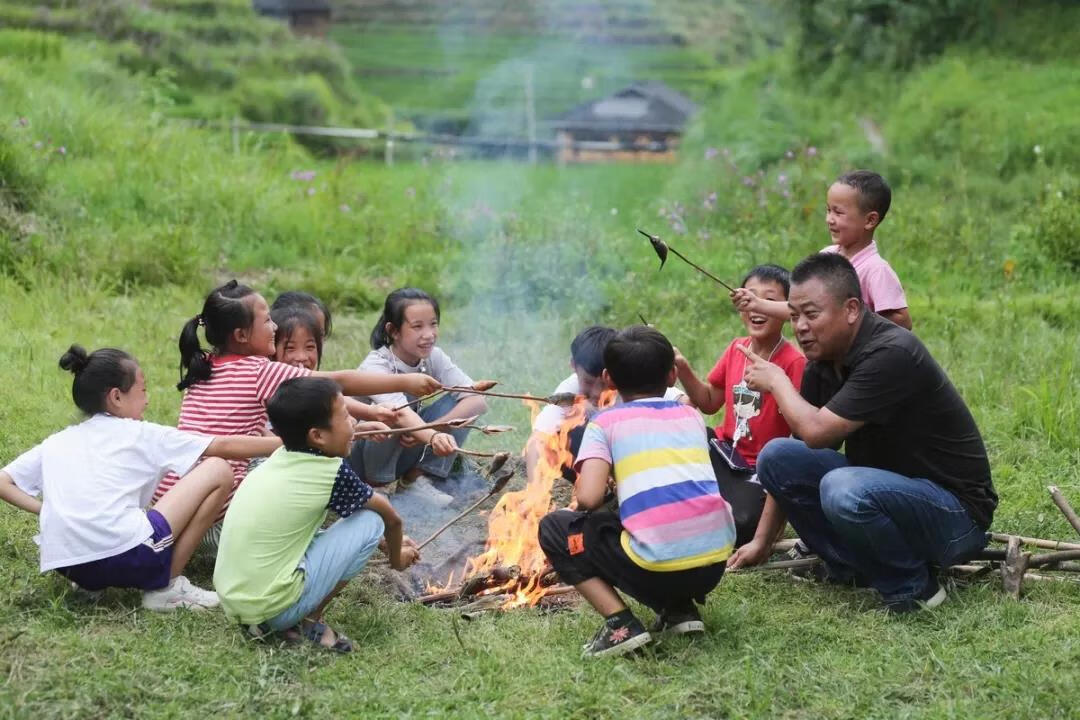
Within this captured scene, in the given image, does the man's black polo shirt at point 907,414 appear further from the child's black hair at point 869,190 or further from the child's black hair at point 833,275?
the child's black hair at point 869,190

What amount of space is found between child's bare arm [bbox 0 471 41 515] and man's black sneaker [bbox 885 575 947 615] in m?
3.45

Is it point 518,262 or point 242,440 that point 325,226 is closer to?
point 518,262

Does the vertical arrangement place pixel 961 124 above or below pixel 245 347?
above

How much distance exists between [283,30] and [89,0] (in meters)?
4.15

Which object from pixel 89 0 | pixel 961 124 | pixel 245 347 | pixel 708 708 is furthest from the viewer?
pixel 89 0

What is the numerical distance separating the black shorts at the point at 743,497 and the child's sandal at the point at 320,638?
1943mm

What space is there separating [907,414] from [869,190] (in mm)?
1331

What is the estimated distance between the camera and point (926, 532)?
15.8 ft

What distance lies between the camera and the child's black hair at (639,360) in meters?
4.55

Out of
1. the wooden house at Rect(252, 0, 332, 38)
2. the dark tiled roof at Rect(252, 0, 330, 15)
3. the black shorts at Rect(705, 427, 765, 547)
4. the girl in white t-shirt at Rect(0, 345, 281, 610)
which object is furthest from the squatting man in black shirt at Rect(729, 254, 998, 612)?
the wooden house at Rect(252, 0, 332, 38)

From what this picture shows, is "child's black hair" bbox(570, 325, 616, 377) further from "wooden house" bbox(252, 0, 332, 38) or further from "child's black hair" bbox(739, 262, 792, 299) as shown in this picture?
"wooden house" bbox(252, 0, 332, 38)

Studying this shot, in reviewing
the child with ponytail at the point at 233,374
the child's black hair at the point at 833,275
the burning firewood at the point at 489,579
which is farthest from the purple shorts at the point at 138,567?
the child's black hair at the point at 833,275

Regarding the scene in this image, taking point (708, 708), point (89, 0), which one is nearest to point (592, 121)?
point (89, 0)

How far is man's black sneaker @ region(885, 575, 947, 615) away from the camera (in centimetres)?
488
